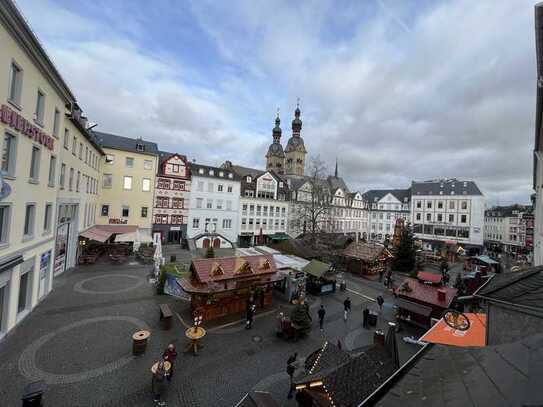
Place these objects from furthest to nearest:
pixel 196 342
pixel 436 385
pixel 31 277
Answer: pixel 31 277 < pixel 196 342 < pixel 436 385

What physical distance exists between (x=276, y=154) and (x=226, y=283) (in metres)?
68.9

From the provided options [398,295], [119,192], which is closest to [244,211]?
[119,192]

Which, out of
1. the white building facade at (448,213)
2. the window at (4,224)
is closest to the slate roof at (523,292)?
the window at (4,224)

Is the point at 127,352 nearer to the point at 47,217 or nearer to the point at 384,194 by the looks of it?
the point at 47,217

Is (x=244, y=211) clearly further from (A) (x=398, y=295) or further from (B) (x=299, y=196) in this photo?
(A) (x=398, y=295)

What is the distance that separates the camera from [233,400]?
321 inches

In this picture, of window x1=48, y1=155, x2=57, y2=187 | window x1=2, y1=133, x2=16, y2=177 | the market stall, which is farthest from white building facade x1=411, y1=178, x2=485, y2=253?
window x1=2, y1=133, x2=16, y2=177

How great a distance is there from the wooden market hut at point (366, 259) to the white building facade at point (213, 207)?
58.1 feet

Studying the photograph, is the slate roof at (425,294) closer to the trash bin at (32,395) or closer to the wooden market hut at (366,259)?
the wooden market hut at (366,259)

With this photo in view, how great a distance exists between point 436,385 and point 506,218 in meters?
88.2

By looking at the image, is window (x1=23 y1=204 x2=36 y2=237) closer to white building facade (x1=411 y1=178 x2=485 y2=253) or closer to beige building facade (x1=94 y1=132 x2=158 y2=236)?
beige building facade (x1=94 y1=132 x2=158 y2=236)

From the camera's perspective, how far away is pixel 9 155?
10.3 meters

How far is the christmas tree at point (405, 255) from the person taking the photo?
30250 mm

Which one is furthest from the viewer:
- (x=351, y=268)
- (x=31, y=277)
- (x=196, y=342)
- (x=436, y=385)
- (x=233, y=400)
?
(x=351, y=268)
